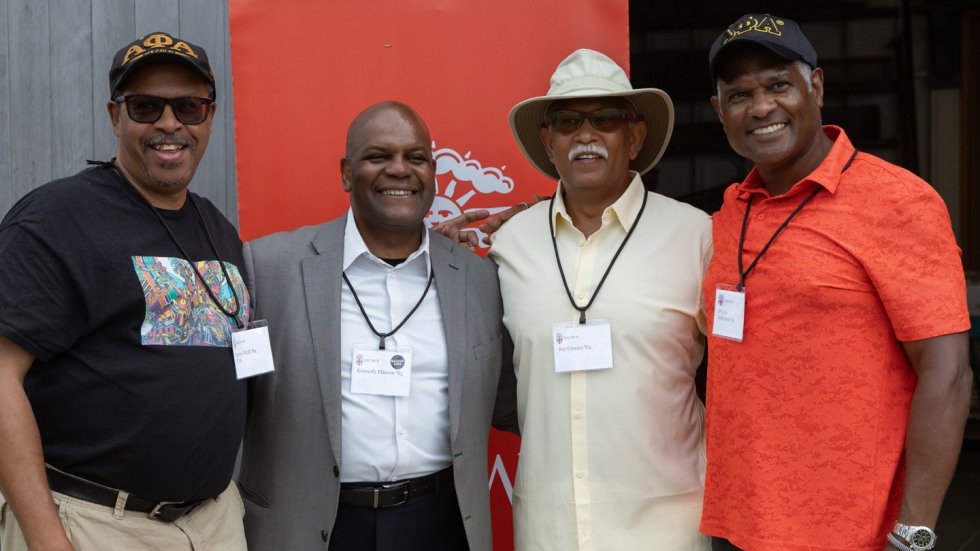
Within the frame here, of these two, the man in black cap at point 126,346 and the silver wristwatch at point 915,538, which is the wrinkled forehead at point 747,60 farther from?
the man in black cap at point 126,346

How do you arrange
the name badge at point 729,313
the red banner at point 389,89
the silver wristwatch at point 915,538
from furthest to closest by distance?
the red banner at point 389,89
the name badge at point 729,313
the silver wristwatch at point 915,538

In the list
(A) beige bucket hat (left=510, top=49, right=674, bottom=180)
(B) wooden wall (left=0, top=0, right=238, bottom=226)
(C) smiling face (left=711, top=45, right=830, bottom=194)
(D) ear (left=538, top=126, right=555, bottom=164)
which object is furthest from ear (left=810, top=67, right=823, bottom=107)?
(B) wooden wall (left=0, top=0, right=238, bottom=226)

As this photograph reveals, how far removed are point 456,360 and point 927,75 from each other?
22.3 ft

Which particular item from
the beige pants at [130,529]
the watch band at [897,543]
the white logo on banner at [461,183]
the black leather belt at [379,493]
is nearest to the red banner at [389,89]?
the white logo on banner at [461,183]

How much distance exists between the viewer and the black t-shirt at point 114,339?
6.53 ft

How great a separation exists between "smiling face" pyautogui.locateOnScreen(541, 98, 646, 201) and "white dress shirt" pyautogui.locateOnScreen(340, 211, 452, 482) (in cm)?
47

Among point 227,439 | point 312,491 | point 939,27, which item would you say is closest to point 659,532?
point 312,491

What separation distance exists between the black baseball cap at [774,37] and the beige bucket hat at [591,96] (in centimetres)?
40

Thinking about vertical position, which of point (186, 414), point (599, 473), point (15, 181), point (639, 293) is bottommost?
point (599, 473)

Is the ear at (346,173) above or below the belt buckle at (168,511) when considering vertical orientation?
above

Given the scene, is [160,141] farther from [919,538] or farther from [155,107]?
[919,538]

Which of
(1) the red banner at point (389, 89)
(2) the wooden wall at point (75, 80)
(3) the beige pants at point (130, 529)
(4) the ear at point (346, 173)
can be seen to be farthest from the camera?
(2) the wooden wall at point (75, 80)

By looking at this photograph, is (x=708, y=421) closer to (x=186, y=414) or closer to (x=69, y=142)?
(x=186, y=414)

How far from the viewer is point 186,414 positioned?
213 cm
